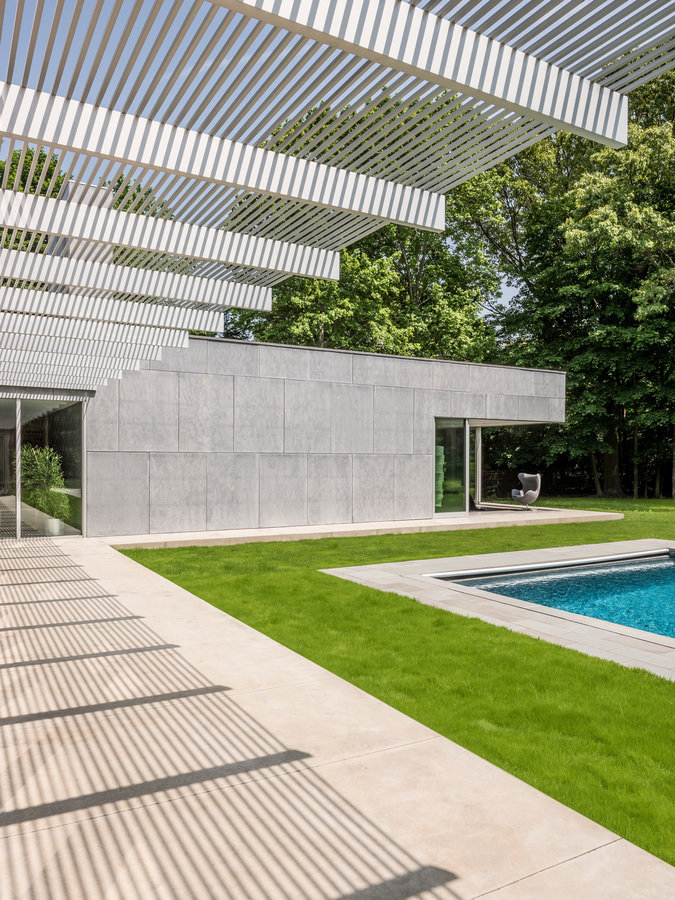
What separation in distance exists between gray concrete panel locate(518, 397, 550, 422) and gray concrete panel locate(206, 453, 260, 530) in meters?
7.25

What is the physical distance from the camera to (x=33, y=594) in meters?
7.18

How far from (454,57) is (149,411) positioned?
10.4 meters

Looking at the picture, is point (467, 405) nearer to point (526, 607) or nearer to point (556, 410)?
point (556, 410)

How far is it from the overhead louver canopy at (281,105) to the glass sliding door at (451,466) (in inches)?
424

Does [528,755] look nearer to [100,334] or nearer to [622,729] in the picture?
[622,729]

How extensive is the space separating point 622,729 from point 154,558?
766 cm

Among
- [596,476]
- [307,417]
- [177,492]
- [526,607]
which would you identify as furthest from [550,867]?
[596,476]

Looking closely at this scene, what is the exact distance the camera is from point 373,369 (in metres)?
15.1

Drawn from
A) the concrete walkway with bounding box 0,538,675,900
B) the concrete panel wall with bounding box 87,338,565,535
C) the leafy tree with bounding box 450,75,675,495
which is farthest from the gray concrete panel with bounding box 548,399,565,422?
the concrete walkway with bounding box 0,538,675,900

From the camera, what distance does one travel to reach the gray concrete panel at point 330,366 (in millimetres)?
14340

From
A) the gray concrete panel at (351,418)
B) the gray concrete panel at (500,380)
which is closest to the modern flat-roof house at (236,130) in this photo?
the gray concrete panel at (351,418)

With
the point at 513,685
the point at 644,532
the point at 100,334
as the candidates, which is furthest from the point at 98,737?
the point at 644,532

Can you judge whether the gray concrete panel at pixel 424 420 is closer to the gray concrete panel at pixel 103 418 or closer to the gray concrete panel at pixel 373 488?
the gray concrete panel at pixel 373 488

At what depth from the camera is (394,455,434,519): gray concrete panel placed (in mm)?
15477
